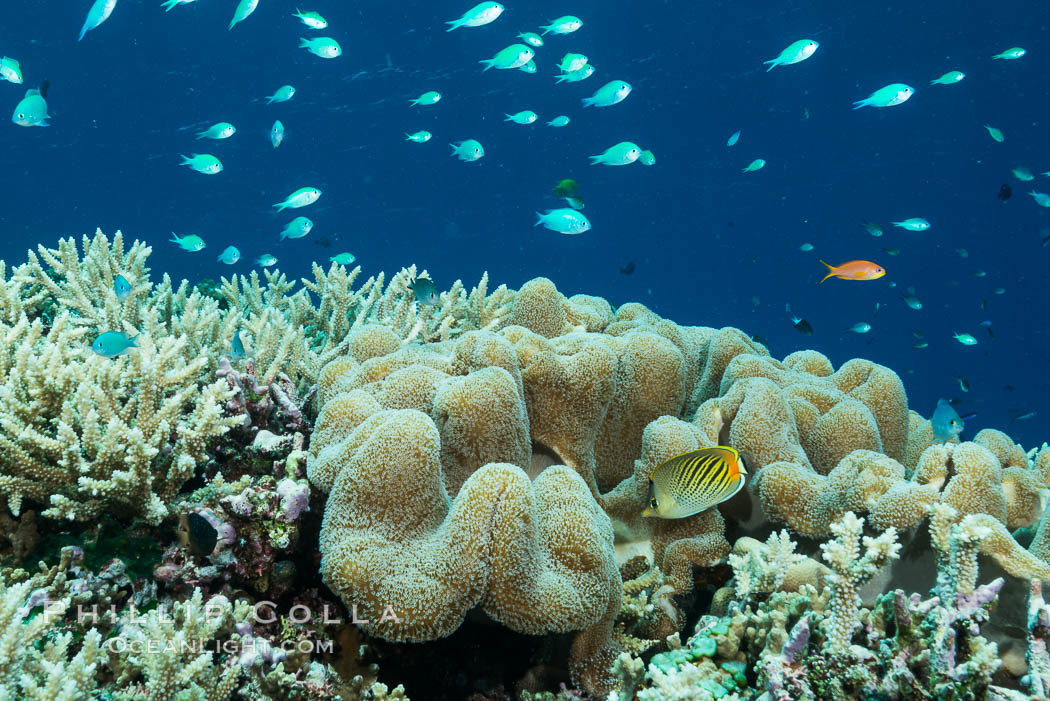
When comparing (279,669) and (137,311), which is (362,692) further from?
(137,311)

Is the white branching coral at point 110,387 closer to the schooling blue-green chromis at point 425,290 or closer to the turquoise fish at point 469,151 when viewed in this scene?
the schooling blue-green chromis at point 425,290

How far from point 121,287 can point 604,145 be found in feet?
173

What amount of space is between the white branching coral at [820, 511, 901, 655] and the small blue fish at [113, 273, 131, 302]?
164 inches

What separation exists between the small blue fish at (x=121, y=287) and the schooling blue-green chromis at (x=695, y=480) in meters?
3.56

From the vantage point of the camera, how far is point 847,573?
164 centimetres

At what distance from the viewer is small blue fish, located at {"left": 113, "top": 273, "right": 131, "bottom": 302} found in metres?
3.53

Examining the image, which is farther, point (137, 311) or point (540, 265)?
point (540, 265)

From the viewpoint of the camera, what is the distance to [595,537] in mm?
1970

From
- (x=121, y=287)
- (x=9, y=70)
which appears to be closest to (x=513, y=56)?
(x=9, y=70)

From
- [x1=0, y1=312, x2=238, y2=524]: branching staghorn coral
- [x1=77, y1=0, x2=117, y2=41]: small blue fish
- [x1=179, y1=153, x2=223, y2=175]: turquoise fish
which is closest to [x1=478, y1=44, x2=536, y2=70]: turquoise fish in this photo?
[x1=179, y1=153, x2=223, y2=175]: turquoise fish

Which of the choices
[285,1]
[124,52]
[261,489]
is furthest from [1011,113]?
[124,52]

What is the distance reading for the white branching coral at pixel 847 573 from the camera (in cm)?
158

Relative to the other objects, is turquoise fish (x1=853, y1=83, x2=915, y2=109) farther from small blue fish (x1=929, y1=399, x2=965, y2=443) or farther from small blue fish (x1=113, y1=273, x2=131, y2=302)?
small blue fish (x1=113, y1=273, x2=131, y2=302)

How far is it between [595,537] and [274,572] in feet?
4.09
